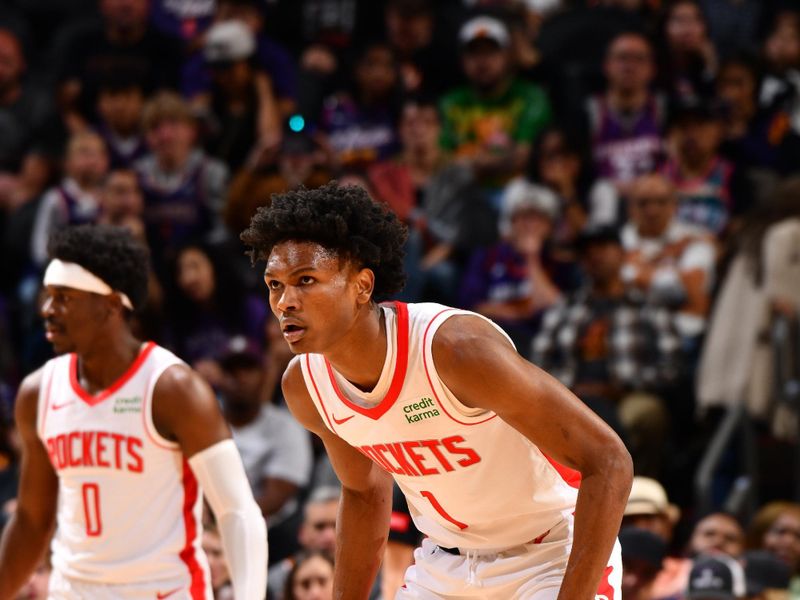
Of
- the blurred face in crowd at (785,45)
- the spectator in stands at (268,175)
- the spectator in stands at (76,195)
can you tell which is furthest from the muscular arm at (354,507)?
the blurred face in crowd at (785,45)

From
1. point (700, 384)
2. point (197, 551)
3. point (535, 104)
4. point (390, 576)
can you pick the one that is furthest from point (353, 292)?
point (535, 104)

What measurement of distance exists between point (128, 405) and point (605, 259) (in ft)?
13.8

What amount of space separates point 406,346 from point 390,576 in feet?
10.7

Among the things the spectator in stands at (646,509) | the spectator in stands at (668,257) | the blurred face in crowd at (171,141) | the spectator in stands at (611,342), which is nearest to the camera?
the spectator in stands at (646,509)

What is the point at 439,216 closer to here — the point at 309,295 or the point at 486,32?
the point at 486,32

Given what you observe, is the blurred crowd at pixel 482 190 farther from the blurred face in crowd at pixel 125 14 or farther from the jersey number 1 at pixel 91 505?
the jersey number 1 at pixel 91 505

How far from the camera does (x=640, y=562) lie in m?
6.17

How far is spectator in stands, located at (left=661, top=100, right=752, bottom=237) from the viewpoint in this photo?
905cm

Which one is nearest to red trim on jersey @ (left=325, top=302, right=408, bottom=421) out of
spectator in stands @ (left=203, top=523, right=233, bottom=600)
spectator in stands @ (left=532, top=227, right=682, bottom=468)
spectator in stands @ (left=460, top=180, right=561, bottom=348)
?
spectator in stands @ (left=203, top=523, right=233, bottom=600)

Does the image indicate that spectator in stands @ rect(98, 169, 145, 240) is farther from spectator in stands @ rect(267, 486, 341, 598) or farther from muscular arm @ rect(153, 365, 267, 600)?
muscular arm @ rect(153, 365, 267, 600)

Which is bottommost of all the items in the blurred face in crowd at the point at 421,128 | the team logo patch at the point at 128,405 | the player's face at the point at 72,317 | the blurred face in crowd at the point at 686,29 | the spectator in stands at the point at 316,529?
the spectator in stands at the point at 316,529

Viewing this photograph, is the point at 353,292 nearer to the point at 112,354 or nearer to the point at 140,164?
the point at 112,354

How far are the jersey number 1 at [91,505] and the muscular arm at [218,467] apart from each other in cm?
30

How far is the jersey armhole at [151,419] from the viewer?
15.4 feet
